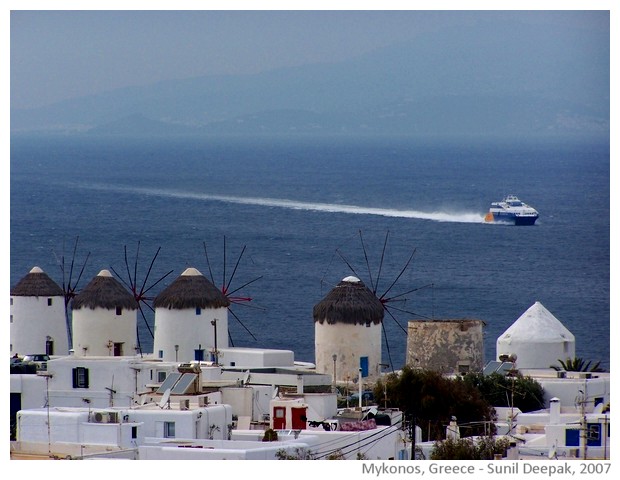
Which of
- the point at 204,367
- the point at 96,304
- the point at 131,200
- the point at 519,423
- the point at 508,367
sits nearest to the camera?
the point at 519,423

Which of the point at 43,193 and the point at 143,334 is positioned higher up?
the point at 43,193

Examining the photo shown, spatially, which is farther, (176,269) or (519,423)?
(176,269)

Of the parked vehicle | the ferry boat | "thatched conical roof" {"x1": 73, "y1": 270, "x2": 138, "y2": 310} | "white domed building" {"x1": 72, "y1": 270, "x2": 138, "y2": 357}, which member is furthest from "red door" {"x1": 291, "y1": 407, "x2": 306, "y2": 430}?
the ferry boat

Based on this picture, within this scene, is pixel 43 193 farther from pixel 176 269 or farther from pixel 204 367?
pixel 204 367

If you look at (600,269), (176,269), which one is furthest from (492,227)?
(176,269)

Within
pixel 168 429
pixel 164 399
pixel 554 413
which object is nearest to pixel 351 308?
pixel 554 413

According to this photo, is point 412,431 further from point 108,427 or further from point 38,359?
point 38,359
